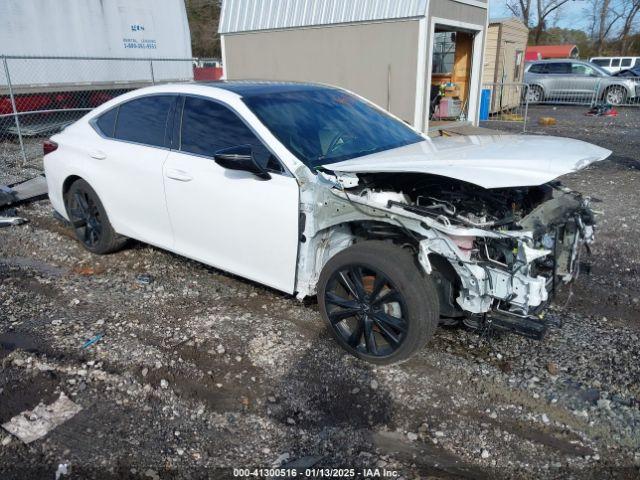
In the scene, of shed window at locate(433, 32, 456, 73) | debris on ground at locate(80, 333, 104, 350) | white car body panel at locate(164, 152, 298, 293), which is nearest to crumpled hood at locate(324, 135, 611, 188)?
white car body panel at locate(164, 152, 298, 293)

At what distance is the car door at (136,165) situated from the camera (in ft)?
14.1

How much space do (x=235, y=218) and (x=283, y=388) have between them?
128cm

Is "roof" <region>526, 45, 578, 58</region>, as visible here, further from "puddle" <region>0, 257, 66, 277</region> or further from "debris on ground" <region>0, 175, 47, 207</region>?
"puddle" <region>0, 257, 66, 277</region>

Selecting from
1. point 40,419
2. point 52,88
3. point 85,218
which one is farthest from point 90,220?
point 52,88

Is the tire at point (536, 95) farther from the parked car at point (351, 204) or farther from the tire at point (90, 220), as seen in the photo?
the tire at point (90, 220)

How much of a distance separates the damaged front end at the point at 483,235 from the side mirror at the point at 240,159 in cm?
55

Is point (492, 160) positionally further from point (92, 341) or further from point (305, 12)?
point (305, 12)

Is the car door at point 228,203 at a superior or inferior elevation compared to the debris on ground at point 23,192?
superior

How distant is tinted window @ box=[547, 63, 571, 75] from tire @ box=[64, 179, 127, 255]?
2004 cm

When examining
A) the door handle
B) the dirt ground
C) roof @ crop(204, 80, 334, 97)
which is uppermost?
roof @ crop(204, 80, 334, 97)

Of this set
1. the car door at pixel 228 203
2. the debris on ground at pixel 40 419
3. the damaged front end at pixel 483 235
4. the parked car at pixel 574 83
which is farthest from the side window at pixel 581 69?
the debris on ground at pixel 40 419

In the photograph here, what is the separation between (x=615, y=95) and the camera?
1975 centimetres

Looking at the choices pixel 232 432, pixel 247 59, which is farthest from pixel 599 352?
pixel 247 59

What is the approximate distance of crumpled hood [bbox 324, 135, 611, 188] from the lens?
9.57 feet
